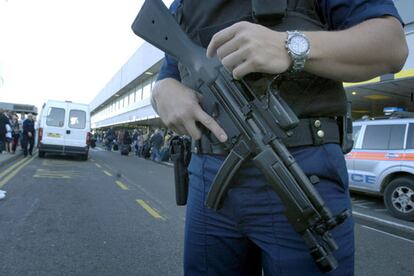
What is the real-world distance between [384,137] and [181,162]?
705 centimetres

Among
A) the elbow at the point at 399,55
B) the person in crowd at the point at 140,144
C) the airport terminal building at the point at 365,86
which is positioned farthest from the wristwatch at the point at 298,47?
the person in crowd at the point at 140,144

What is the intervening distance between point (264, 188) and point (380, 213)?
6940 millimetres

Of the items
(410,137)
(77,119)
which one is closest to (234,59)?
(410,137)

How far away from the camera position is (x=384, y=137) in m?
7.48

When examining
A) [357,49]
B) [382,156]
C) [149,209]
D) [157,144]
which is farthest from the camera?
[157,144]


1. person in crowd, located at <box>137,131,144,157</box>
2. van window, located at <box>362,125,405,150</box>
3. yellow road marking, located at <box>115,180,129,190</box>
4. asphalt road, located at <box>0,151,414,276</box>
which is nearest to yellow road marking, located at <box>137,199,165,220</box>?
asphalt road, located at <box>0,151,414,276</box>

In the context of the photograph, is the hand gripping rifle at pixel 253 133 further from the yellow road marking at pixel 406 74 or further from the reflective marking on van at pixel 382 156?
the yellow road marking at pixel 406 74

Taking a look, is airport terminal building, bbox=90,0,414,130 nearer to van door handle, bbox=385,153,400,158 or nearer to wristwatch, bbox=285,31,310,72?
van door handle, bbox=385,153,400,158

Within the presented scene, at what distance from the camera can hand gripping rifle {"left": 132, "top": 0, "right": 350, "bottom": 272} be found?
0.91 m

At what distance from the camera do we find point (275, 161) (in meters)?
0.96

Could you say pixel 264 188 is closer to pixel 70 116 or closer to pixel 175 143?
pixel 175 143

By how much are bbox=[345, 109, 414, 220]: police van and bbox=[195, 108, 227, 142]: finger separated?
21.3 feet

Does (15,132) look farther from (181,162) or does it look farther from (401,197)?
(181,162)

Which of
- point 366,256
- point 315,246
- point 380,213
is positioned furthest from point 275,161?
point 380,213
